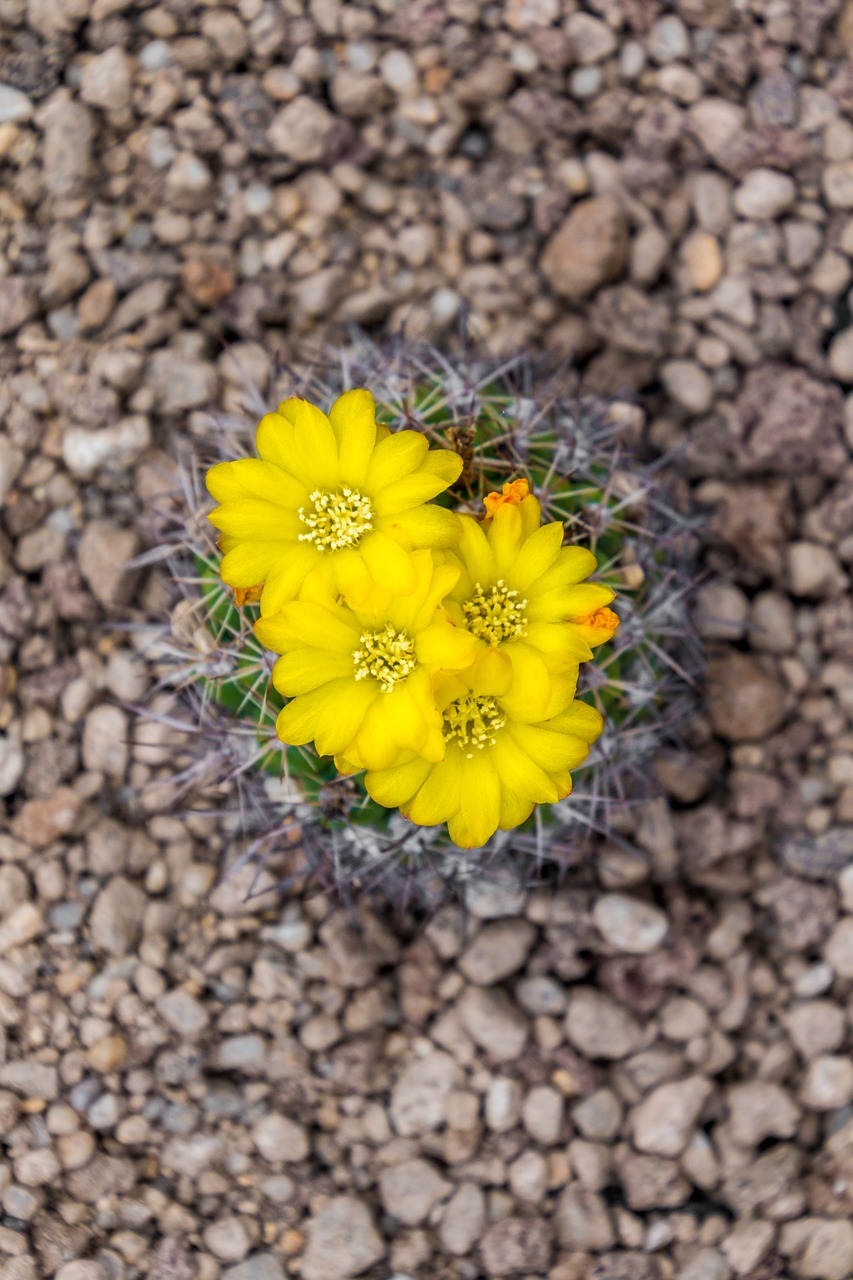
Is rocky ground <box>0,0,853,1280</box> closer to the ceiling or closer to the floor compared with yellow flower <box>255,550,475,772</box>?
closer to the floor

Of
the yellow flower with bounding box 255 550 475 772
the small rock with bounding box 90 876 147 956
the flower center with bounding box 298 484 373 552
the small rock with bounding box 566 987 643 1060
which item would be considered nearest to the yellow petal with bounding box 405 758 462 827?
the yellow flower with bounding box 255 550 475 772

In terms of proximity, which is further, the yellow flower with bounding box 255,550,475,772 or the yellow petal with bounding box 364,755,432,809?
the yellow petal with bounding box 364,755,432,809

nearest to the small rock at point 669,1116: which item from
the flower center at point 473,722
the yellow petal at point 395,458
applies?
the flower center at point 473,722

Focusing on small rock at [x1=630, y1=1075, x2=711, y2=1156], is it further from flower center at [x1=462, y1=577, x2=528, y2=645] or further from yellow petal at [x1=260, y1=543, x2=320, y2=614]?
yellow petal at [x1=260, y1=543, x2=320, y2=614]

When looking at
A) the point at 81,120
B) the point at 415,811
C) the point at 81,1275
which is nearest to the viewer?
the point at 415,811

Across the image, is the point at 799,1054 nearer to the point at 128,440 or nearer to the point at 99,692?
the point at 99,692

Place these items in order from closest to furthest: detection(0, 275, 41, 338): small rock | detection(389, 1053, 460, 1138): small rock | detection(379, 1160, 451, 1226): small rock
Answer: detection(379, 1160, 451, 1226): small rock → detection(389, 1053, 460, 1138): small rock → detection(0, 275, 41, 338): small rock

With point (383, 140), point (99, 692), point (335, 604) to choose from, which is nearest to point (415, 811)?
point (335, 604)
